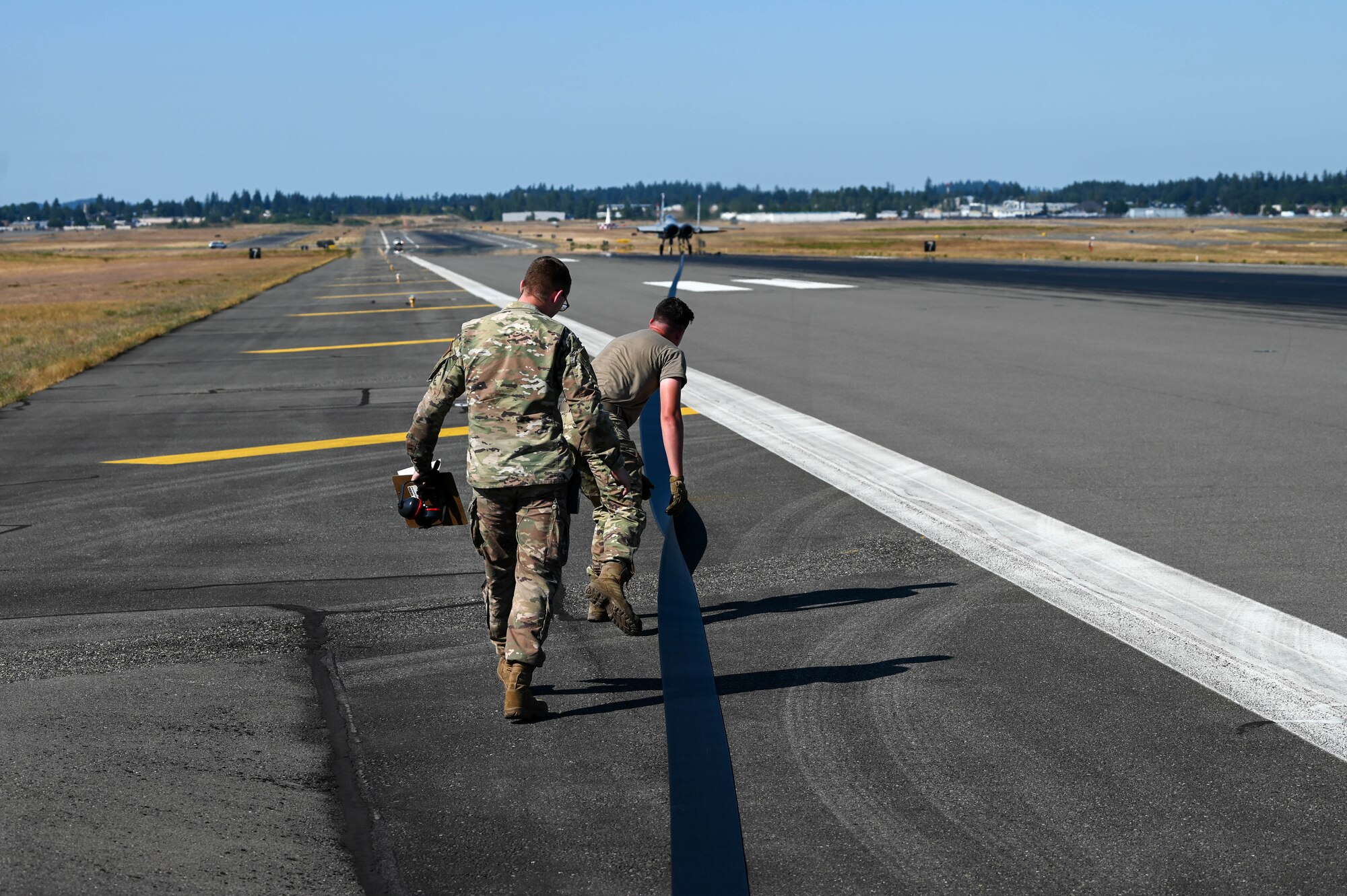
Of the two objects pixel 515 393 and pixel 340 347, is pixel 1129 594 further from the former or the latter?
pixel 340 347

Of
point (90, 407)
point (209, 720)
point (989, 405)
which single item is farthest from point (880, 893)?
point (90, 407)

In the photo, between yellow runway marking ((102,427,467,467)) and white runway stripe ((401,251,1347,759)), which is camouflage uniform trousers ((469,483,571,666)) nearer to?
white runway stripe ((401,251,1347,759))

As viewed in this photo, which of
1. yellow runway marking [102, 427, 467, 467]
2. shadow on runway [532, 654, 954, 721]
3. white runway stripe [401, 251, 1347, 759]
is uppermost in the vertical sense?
white runway stripe [401, 251, 1347, 759]

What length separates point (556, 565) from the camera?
18.6 ft

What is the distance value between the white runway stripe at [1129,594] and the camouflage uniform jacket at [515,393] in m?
3.23

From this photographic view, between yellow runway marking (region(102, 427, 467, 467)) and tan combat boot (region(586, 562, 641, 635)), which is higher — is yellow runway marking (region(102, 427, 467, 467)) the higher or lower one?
the lower one

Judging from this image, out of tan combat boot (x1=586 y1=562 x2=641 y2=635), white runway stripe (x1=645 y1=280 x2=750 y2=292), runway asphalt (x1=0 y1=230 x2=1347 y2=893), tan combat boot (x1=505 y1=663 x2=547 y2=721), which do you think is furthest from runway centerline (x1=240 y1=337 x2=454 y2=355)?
tan combat boot (x1=505 y1=663 x2=547 y2=721)

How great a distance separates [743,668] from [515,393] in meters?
1.87

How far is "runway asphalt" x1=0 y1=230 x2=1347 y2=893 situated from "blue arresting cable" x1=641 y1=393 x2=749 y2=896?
75 millimetres

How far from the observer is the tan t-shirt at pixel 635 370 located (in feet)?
24.6

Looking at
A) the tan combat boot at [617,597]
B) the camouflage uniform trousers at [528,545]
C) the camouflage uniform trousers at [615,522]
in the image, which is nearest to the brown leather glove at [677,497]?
the camouflage uniform trousers at [615,522]

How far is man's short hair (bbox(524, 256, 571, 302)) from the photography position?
225 inches

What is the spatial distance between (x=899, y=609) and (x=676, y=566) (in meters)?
1.66

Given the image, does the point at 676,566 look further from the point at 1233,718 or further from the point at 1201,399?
the point at 1201,399
